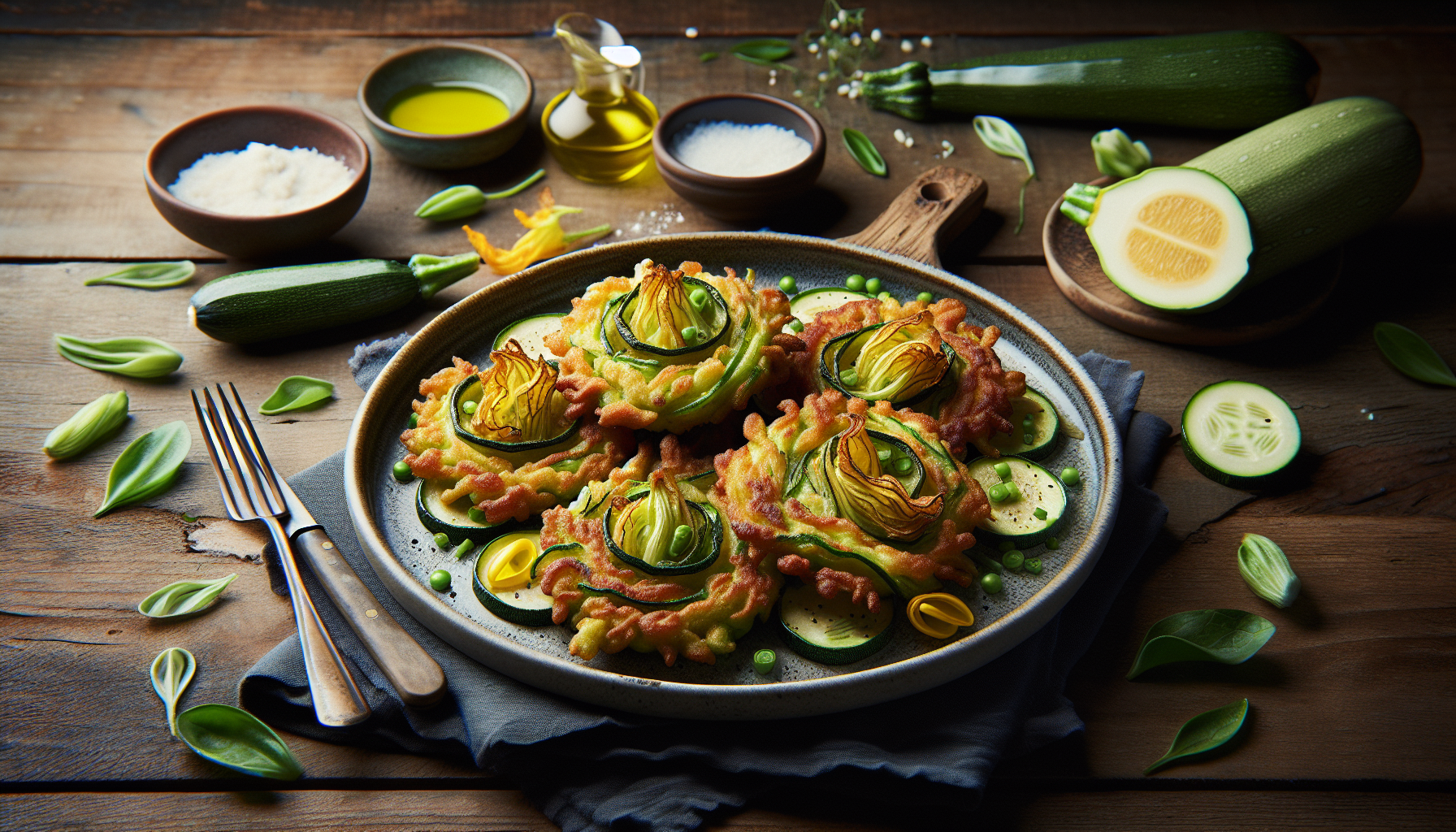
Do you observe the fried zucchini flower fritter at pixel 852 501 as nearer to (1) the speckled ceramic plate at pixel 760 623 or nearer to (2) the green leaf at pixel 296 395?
(1) the speckled ceramic plate at pixel 760 623

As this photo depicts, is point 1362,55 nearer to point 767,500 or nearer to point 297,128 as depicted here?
point 767,500

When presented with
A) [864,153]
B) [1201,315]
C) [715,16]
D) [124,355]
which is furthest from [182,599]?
[715,16]

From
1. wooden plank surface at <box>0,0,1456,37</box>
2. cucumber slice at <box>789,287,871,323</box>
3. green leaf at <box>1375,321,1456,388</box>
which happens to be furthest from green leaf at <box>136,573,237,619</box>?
green leaf at <box>1375,321,1456,388</box>

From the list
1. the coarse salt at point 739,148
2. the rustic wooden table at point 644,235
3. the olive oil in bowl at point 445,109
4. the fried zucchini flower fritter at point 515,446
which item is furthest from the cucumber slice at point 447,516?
the olive oil in bowl at point 445,109

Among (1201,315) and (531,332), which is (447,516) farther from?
(1201,315)

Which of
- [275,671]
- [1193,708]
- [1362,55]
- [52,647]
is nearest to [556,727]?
[275,671]

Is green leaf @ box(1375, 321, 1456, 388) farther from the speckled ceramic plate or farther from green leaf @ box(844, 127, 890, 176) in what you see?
green leaf @ box(844, 127, 890, 176)

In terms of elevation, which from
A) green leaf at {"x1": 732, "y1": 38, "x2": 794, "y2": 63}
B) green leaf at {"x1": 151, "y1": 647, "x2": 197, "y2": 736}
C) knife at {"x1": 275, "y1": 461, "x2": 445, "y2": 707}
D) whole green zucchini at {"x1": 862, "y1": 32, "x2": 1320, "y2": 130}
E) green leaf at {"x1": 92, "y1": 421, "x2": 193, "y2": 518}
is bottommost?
green leaf at {"x1": 151, "y1": 647, "x2": 197, "y2": 736}
